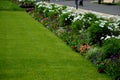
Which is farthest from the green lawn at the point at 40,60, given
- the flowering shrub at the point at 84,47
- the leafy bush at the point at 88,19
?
the leafy bush at the point at 88,19

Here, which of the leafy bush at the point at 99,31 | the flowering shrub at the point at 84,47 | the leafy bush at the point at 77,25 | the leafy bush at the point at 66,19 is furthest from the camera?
the leafy bush at the point at 66,19

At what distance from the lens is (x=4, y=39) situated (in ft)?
60.3

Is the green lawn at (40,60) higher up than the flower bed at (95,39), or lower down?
lower down

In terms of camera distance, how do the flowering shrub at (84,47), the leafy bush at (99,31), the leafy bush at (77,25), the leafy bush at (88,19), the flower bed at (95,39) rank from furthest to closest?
the leafy bush at (77,25) < the leafy bush at (88,19) < the flowering shrub at (84,47) < the leafy bush at (99,31) < the flower bed at (95,39)

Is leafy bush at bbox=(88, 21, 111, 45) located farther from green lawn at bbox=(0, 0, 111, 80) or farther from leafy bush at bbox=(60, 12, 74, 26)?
leafy bush at bbox=(60, 12, 74, 26)

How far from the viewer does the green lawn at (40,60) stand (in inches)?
475

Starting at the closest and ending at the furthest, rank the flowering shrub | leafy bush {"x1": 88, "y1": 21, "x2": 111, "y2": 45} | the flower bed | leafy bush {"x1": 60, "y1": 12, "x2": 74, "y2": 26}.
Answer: the flower bed < leafy bush {"x1": 88, "y1": 21, "x2": 111, "y2": 45} < the flowering shrub < leafy bush {"x1": 60, "y1": 12, "x2": 74, "y2": 26}

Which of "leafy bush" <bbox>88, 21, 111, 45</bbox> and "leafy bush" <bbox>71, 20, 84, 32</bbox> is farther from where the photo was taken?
"leafy bush" <bbox>71, 20, 84, 32</bbox>

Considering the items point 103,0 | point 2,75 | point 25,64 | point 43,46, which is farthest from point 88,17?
point 103,0

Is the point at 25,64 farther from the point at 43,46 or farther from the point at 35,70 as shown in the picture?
the point at 43,46

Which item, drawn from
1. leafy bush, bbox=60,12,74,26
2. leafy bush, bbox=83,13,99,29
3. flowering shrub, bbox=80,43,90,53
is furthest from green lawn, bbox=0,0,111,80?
leafy bush, bbox=83,13,99,29

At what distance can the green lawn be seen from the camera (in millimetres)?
12070

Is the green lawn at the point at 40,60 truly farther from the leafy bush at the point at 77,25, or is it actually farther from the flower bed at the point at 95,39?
the leafy bush at the point at 77,25

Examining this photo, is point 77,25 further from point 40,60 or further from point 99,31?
point 40,60
